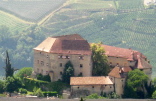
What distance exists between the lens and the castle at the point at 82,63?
281 ft

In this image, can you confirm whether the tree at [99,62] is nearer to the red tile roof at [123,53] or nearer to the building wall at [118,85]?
the red tile roof at [123,53]

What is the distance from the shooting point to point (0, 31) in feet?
632

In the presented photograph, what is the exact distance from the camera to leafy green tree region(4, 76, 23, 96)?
88250 millimetres

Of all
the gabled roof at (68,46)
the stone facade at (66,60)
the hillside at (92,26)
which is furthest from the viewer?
the hillside at (92,26)

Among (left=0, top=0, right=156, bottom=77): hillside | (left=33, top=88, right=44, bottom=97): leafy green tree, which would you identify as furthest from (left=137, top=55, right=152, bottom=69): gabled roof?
(left=0, top=0, right=156, bottom=77): hillside

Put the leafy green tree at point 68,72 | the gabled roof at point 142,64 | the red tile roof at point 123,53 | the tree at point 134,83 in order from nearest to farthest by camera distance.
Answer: the tree at point 134,83
the leafy green tree at point 68,72
the gabled roof at point 142,64
the red tile roof at point 123,53

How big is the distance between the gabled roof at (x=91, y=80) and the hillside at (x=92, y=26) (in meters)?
67.3

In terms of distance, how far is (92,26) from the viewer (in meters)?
182

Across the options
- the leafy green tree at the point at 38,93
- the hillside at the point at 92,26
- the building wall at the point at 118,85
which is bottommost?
the leafy green tree at the point at 38,93

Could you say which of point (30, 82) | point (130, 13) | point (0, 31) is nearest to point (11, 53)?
point (0, 31)

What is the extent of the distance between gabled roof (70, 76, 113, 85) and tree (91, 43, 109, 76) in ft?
11.2

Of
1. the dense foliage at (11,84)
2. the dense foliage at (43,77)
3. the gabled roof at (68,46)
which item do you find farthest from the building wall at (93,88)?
the dense foliage at (11,84)

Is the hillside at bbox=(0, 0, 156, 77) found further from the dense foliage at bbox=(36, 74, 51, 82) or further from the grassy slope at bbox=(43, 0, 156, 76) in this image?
the dense foliage at bbox=(36, 74, 51, 82)

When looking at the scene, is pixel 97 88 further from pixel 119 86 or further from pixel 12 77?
pixel 12 77
